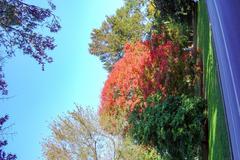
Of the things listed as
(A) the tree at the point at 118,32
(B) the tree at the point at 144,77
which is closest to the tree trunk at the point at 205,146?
(B) the tree at the point at 144,77

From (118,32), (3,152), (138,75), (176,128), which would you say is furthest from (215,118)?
(118,32)

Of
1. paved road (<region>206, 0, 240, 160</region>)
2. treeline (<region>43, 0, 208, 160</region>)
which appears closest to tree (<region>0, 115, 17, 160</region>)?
paved road (<region>206, 0, 240, 160</region>)

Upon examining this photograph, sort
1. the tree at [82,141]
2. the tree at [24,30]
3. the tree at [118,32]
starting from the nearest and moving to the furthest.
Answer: the tree at [24,30], the tree at [82,141], the tree at [118,32]

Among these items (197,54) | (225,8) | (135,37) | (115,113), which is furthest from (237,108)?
(135,37)

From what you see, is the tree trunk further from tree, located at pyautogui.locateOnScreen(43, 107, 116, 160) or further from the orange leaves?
tree, located at pyautogui.locateOnScreen(43, 107, 116, 160)

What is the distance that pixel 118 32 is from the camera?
2023 centimetres

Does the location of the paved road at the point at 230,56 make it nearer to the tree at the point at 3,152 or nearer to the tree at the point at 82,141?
the tree at the point at 3,152

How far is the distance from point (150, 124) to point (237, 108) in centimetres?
500

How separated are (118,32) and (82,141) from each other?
31.5ft

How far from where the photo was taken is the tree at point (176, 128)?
532cm

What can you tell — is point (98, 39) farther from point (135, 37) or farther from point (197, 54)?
point (197, 54)

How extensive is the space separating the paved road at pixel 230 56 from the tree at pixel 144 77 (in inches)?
298

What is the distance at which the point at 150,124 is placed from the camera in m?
5.60

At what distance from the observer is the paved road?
0.64 metres
